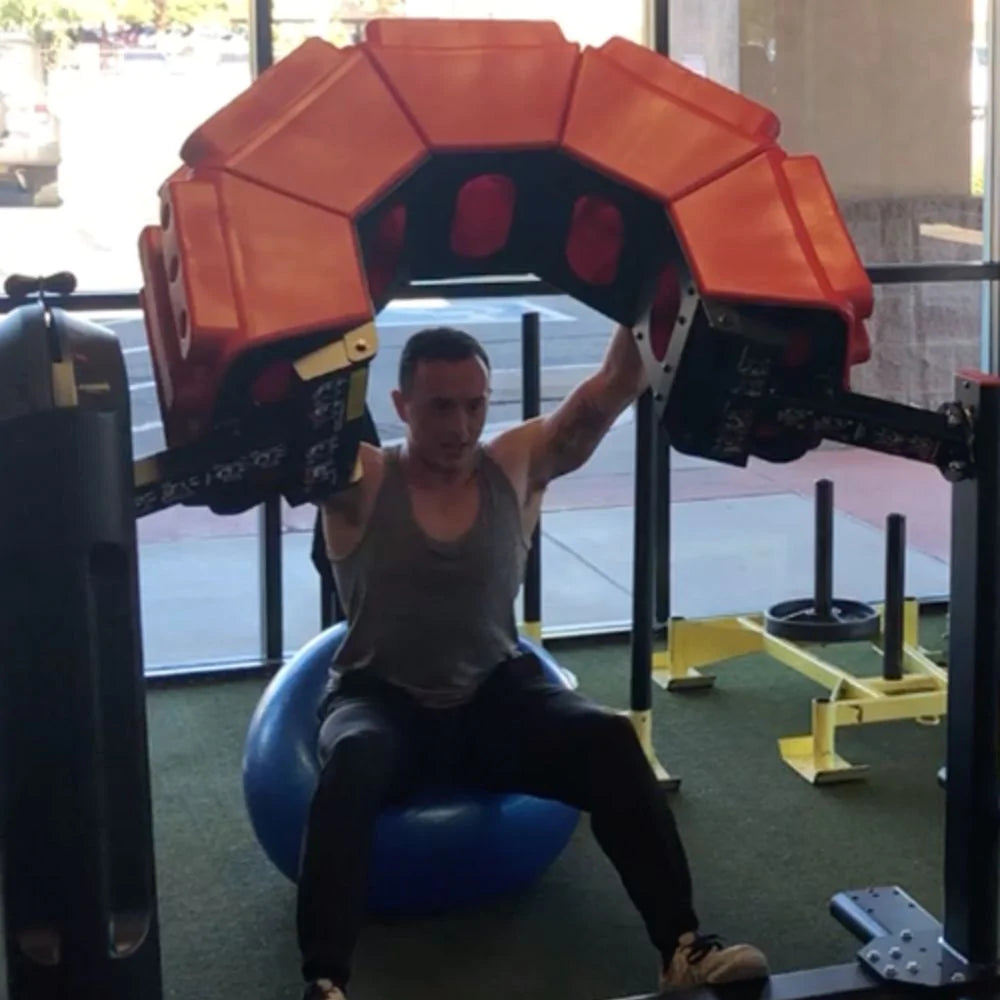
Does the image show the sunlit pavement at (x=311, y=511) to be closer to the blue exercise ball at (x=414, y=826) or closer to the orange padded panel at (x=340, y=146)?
the blue exercise ball at (x=414, y=826)

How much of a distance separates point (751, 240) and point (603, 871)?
4.23 feet

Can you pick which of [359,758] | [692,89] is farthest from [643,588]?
[692,89]

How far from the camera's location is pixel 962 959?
2342mm

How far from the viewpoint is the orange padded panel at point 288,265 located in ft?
5.80

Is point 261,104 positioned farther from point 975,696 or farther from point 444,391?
point 975,696

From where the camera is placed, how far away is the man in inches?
87.0

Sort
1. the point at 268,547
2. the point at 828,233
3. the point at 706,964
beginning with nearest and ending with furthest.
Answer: the point at 828,233 → the point at 706,964 → the point at 268,547

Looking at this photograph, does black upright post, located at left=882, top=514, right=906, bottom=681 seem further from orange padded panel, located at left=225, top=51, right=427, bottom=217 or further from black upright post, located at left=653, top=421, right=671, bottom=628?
orange padded panel, located at left=225, top=51, right=427, bottom=217

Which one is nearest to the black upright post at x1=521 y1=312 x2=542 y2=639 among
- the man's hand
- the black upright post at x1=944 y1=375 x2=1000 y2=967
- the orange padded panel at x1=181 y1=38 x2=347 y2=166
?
the man's hand

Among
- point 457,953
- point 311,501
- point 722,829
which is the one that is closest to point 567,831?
point 457,953

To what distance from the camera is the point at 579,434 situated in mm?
2549

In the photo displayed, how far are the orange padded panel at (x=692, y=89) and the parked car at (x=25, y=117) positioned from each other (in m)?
1.97

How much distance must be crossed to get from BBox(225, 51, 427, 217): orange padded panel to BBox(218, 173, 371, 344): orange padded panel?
0.02 meters

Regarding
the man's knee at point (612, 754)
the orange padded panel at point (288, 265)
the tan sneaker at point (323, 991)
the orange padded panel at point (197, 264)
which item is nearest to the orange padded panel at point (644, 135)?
the orange padded panel at point (288, 265)
